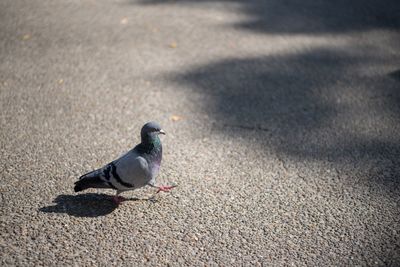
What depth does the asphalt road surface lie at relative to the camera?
2.95 meters

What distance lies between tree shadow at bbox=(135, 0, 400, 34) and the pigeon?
4.17m

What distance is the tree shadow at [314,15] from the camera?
681cm

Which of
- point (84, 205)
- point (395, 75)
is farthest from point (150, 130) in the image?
point (395, 75)

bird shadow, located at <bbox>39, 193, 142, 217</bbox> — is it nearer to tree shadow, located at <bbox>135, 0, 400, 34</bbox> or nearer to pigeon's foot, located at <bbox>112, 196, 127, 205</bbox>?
pigeon's foot, located at <bbox>112, 196, 127, 205</bbox>

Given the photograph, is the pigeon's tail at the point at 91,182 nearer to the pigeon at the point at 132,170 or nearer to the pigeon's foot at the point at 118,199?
the pigeon at the point at 132,170

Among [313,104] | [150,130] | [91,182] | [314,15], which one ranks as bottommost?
[313,104]

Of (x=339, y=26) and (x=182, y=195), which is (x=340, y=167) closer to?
(x=182, y=195)

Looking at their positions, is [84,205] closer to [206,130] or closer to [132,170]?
[132,170]

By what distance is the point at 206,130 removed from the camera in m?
4.33

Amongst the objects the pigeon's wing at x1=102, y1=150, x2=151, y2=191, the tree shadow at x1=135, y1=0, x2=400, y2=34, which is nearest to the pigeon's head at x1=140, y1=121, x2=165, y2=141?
the pigeon's wing at x1=102, y1=150, x2=151, y2=191

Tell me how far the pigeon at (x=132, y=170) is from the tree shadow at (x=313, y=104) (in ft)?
4.39

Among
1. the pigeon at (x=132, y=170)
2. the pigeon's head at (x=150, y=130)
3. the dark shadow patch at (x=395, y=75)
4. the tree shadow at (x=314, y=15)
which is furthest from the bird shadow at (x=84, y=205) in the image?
the tree shadow at (x=314, y=15)

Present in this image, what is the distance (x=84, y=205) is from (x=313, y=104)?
2.92 metres

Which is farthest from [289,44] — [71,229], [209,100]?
[71,229]
